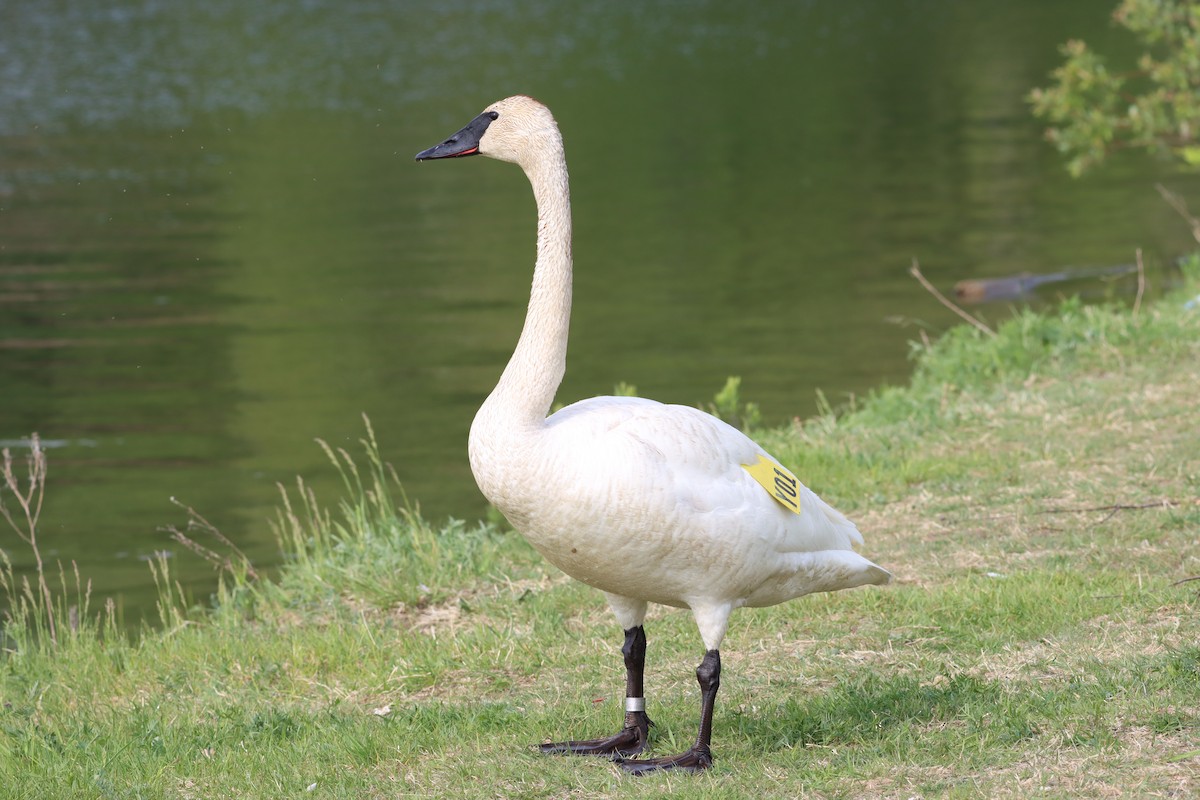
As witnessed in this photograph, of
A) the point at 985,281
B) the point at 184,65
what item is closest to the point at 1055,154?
the point at 985,281

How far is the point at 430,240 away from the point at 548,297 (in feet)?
51.4

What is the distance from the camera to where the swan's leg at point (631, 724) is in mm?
4992

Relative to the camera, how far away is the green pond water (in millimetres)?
12719

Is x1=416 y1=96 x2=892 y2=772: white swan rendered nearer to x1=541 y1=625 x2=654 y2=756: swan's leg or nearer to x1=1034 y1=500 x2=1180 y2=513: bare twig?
x1=541 y1=625 x2=654 y2=756: swan's leg

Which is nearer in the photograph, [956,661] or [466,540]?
[956,661]

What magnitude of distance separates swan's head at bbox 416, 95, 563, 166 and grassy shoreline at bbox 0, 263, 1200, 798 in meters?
2.00

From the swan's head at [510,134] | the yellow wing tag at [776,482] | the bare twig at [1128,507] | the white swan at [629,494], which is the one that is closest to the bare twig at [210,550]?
the white swan at [629,494]

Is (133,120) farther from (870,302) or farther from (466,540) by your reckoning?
(466,540)

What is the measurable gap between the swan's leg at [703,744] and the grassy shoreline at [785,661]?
0.07m

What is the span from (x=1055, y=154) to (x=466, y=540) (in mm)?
18981

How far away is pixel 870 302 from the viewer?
16094 millimetres

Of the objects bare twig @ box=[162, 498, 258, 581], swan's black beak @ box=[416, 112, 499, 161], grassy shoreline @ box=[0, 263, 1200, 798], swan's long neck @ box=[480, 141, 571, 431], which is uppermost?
swan's black beak @ box=[416, 112, 499, 161]

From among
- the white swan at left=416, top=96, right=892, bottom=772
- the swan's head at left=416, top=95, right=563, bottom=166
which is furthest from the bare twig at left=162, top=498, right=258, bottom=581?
the swan's head at left=416, top=95, right=563, bottom=166

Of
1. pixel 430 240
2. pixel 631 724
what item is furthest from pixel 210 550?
pixel 430 240
